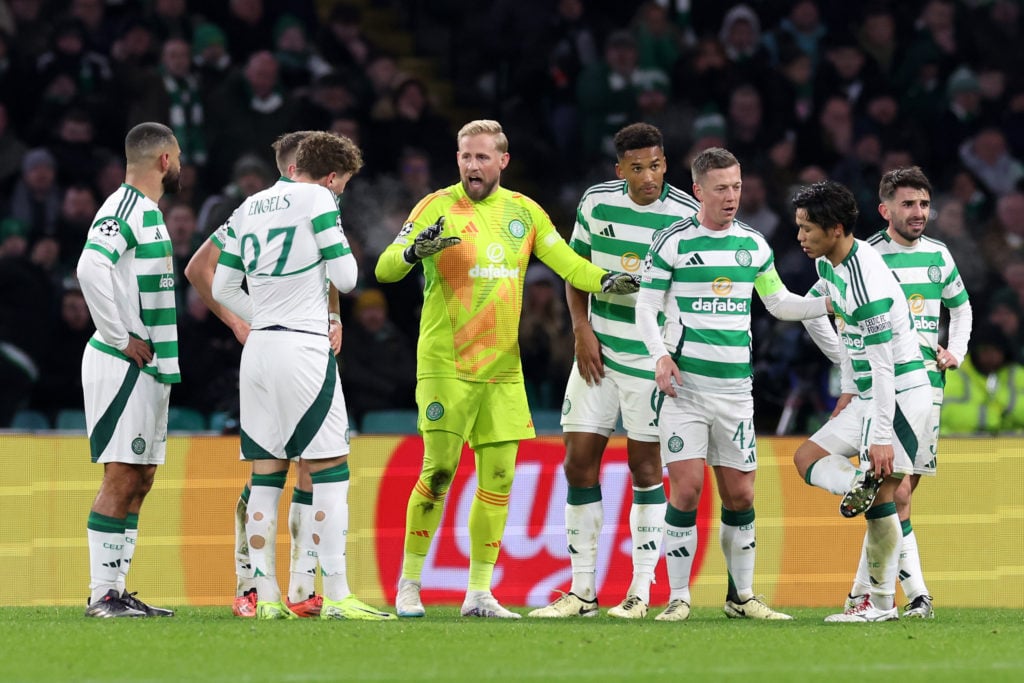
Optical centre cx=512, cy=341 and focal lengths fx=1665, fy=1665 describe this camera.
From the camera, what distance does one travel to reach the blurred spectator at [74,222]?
12875 millimetres

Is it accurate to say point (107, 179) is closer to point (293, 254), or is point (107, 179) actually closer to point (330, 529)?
point (293, 254)

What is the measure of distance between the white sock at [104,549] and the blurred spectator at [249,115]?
650cm

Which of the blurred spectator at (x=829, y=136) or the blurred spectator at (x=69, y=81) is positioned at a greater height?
the blurred spectator at (x=69, y=81)

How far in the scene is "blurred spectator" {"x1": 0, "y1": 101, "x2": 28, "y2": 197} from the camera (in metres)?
13.6

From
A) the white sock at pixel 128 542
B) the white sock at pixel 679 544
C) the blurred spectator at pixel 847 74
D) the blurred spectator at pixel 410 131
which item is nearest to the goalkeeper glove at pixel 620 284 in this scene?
the white sock at pixel 679 544

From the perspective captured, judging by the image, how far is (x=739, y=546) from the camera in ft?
26.4

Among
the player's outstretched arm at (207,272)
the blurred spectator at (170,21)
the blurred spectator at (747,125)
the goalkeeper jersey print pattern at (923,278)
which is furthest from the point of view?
the blurred spectator at (747,125)

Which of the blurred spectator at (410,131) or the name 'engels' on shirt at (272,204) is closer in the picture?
the name 'engels' on shirt at (272,204)

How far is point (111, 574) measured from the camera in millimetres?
7754

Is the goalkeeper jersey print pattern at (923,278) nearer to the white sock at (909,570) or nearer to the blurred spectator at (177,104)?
the white sock at (909,570)

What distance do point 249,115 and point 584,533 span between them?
6.70 metres

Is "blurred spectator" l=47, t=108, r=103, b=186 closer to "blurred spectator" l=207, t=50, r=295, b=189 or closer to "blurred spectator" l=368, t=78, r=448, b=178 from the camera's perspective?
"blurred spectator" l=207, t=50, r=295, b=189

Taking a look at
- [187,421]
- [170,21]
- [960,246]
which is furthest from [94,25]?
[960,246]

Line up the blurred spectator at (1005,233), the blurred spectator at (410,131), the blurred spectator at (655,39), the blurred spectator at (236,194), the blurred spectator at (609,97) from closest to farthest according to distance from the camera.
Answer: the blurred spectator at (236,194) → the blurred spectator at (410,131) → the blurred spectator at (1005,233) → the blurred spectator at (609,97) → the blurred spectator at (655,39)
